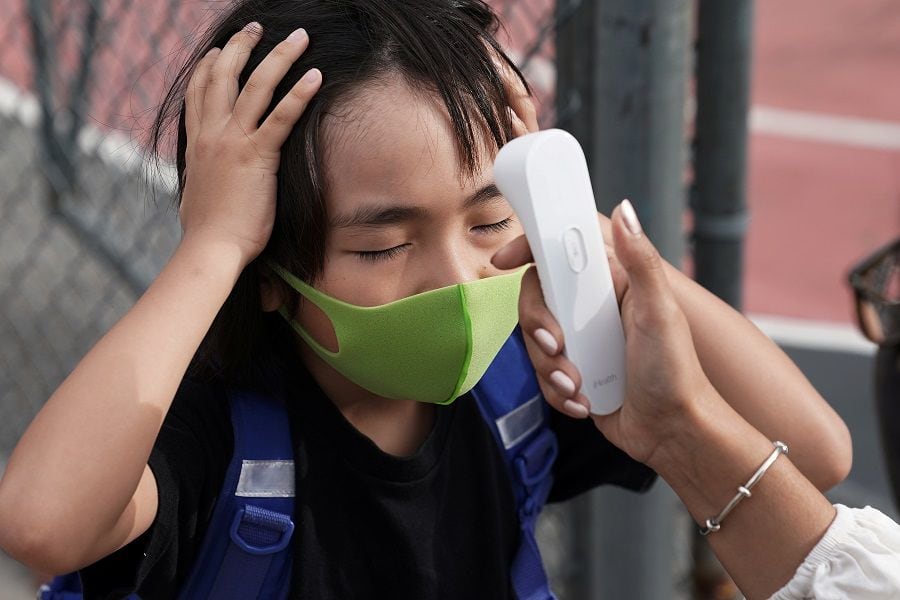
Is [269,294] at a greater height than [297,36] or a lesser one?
lesser

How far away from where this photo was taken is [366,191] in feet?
5.27

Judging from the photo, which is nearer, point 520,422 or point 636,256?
point 636,256

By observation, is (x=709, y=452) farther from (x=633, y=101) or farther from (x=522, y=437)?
(x=633, y=101)

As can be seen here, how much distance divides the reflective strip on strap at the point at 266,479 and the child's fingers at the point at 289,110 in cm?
41

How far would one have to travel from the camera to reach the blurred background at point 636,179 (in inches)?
85.2

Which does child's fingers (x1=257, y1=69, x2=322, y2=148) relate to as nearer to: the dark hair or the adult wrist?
the dark hair

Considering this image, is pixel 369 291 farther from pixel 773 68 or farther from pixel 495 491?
pixel 773 68

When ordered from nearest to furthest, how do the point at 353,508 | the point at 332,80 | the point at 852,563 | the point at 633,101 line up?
1. the point at 852,563
2. the point at 332,80
3. the point at 353,508
4. the point at 633,101

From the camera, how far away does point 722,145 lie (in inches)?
89.0

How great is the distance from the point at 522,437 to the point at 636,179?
529 millimetres

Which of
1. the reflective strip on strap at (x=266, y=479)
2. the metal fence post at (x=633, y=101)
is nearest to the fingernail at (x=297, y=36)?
the reflective strip on strap at (x=266, y=479)

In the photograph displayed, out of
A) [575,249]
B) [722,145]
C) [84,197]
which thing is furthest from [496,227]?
[84,197]

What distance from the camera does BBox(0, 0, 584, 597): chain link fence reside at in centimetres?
310

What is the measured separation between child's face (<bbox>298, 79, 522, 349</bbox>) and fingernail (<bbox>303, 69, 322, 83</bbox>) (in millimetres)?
55
